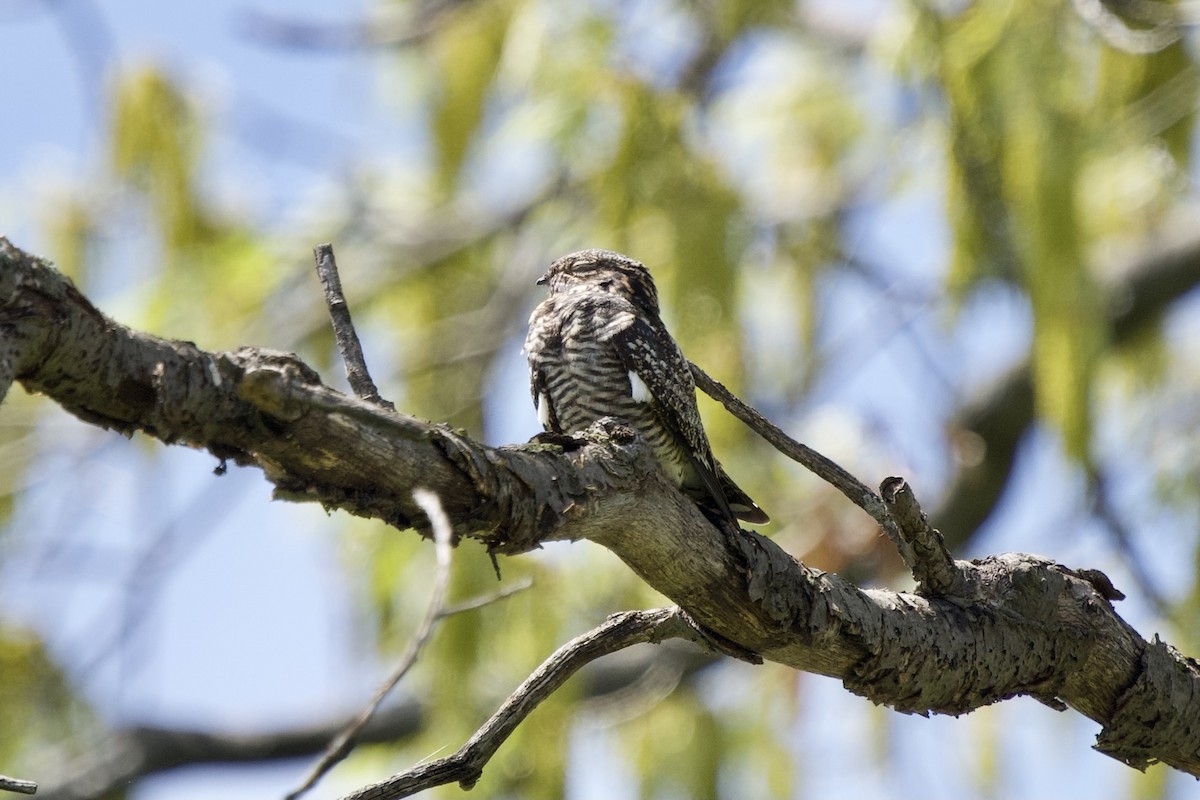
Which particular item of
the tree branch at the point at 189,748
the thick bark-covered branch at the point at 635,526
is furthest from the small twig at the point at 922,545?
the tree branch at the point at 189,748

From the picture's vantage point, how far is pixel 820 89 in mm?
8109

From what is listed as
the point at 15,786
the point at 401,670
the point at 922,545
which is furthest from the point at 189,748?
the point at 401,670

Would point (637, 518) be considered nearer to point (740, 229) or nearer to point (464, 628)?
point (464, 628)

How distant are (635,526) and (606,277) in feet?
5.80

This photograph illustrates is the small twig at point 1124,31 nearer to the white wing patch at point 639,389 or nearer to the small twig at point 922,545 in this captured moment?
the white wing patch at point 639,389

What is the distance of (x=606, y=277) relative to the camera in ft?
13.5

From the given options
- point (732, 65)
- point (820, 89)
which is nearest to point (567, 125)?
point (732, 65)

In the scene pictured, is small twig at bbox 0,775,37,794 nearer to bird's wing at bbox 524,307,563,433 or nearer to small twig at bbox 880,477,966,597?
small twig at bbox 880,477,966,597

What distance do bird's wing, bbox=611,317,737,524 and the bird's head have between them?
0.26 metres

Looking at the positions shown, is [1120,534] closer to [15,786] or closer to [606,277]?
[606,277]

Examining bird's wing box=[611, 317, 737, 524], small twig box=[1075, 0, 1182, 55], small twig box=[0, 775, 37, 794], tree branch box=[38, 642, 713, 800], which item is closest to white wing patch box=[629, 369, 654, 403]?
bird's wing box=[611, 317, 737, 524]

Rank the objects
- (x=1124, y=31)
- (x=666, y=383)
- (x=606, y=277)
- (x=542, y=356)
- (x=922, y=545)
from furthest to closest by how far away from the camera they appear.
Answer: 1. (x=1124, y=31)
2. (x=606, y=277)
3. (x=542, y=356)
4. (x=666, y=383)
5. (x=922, y=545)

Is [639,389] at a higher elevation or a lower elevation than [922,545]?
higher

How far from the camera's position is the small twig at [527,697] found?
221cm
